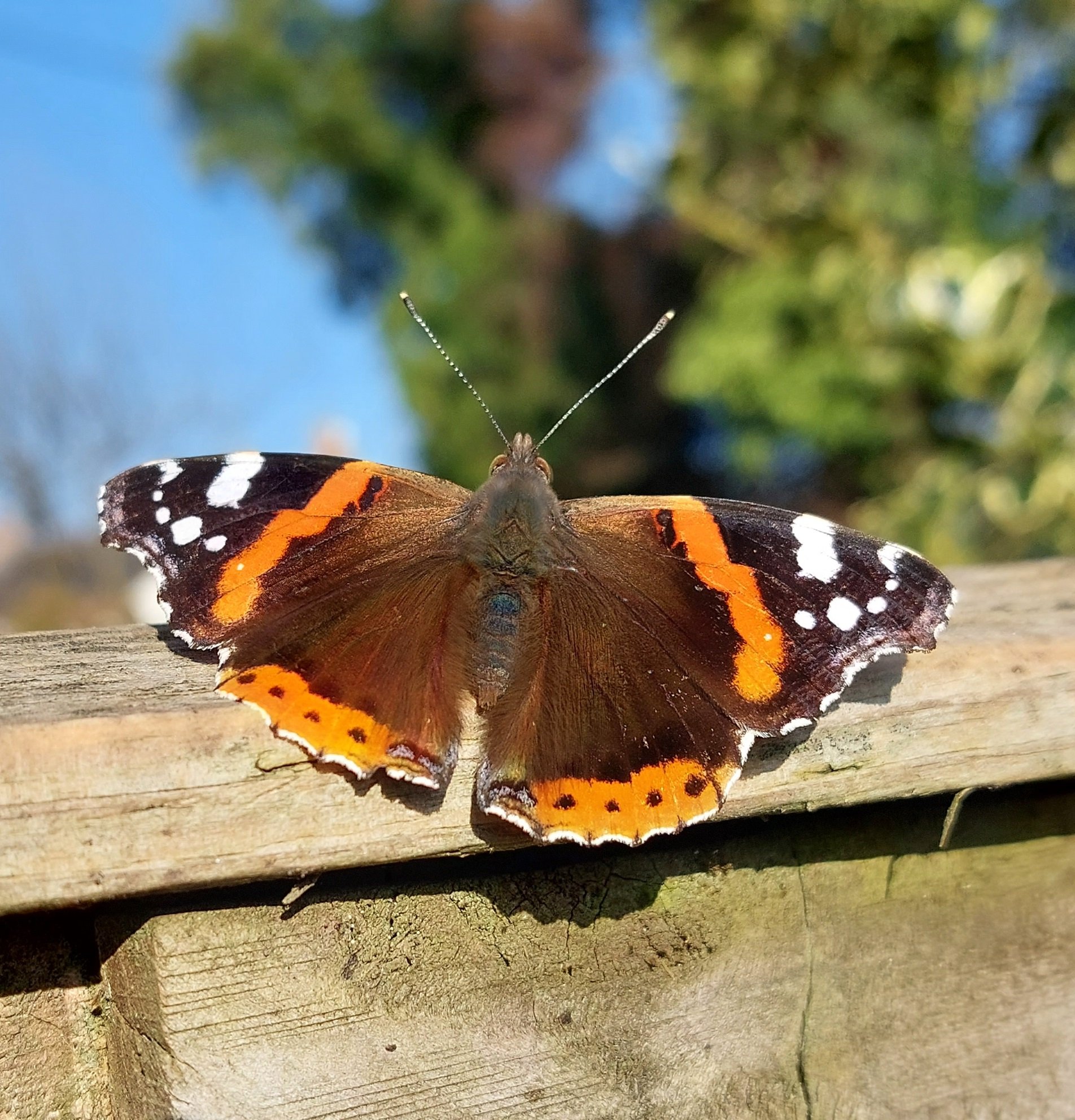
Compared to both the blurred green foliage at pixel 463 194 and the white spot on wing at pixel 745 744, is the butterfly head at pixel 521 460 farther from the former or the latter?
the blurred green foliage at pixel 463 194

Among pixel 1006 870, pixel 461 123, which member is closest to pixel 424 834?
pixel 1006 870

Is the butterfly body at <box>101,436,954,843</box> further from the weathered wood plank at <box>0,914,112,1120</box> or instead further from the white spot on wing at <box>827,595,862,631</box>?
the weathered wood plank at <box>0,914,112,1120</box>

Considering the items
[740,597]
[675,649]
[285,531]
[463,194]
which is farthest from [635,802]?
[463,194]

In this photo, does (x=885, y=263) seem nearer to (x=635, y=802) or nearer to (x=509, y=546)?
(x=509, y=546)

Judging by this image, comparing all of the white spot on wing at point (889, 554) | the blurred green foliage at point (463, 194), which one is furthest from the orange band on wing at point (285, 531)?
the blurred green foliage at point (463, 194)

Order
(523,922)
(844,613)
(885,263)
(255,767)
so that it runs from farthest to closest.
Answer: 1. (885,263)
2. (844,613)
3. (523,922)
4. (255,767)

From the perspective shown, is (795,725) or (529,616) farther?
(529,616)

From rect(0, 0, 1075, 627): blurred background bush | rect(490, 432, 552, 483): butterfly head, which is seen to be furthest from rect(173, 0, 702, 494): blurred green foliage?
rect(490, 432, 552, 483): butterfly head
